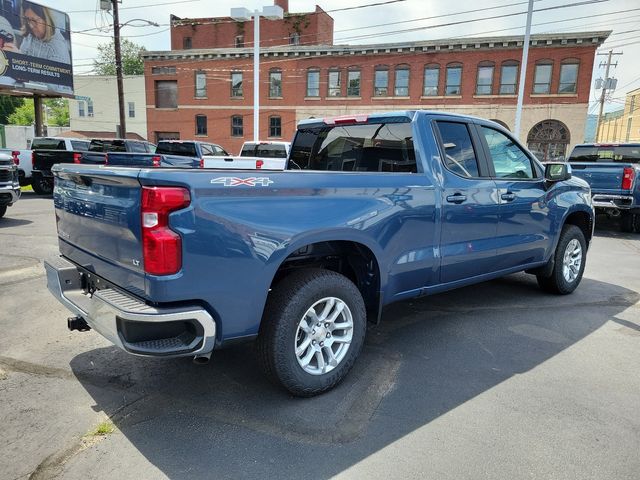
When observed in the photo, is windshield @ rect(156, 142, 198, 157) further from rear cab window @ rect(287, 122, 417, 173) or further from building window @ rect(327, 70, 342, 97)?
building window @ rect(327, 70, 342, 97)

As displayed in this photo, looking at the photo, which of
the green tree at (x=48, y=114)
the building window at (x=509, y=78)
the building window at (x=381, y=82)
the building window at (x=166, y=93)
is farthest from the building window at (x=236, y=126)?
the green tree at (x=48, y=114)

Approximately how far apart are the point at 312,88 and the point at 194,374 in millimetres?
35671

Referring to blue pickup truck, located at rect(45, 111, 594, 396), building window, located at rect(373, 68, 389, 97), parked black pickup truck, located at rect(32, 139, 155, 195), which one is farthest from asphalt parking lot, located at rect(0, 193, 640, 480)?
building window, located at rect(373, 68, 389, 97)

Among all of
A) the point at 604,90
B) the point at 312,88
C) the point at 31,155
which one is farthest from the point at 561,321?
the point at 604,90

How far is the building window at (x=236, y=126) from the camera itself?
3928cm

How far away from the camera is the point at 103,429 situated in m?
2.88

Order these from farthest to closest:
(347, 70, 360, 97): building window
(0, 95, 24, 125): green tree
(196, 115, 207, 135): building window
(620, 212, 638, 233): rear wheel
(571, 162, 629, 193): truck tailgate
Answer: (0, 95, 24, 125): green tree
(196, 115, 207, 135): building window
(347, 70, 360, 97): building window
(620, 212, 638, 233): rear wheel
(571, 162, 629, 193): truck tailgate

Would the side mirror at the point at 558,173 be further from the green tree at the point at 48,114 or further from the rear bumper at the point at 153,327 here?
the green tree at the point at 48,114

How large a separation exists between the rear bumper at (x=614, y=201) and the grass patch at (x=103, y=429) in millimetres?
10612

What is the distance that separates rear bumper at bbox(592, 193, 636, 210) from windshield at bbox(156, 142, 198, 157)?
39.5 ft

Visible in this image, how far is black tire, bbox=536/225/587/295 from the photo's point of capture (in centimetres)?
561

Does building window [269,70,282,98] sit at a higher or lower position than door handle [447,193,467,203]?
higher

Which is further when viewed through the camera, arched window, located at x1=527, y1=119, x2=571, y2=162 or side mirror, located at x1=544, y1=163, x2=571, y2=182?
arched window, located at x1=527, y1=119, x2=571, y2=162

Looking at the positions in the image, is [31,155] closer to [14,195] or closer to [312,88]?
[14,195]
